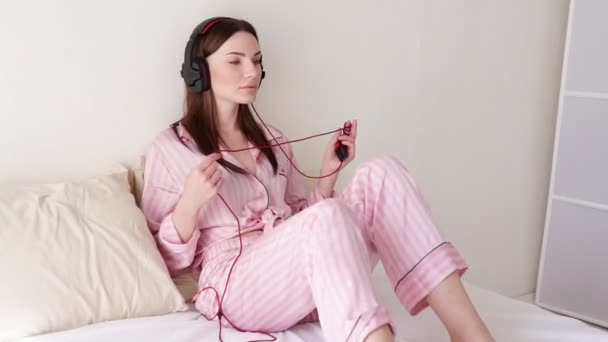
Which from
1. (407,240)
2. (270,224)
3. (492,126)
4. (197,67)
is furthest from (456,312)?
(492,126)

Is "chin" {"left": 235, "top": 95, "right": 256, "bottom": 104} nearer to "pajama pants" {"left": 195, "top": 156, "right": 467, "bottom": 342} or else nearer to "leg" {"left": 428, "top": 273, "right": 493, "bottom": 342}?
"pajama pants" {"left": 195, "top": 156, "right": 467, "bottom": 342}

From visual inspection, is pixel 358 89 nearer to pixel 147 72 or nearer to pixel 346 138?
pixel 346 138

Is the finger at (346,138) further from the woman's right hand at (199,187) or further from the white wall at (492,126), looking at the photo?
the white wall at (492,126)

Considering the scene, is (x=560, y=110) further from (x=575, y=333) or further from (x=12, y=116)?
(x=12, y=116)

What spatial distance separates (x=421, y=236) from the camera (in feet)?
4.71

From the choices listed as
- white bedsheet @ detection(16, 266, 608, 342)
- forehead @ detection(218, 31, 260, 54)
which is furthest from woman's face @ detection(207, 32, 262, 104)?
white bedsheet @ detection(16, 266, 608, 342)

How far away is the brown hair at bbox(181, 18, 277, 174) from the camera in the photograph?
1.67 meters

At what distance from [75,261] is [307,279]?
47 centimetres

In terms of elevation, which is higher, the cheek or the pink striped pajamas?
the cheek

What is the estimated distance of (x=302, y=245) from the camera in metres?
1.33

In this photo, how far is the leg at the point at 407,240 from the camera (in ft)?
4.64

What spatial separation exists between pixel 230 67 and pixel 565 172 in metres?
1.36

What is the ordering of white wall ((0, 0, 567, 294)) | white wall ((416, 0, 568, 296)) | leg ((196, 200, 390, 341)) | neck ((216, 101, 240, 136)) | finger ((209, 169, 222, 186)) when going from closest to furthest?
leg ((196, 200, 390, 341)) → finger ((209, 169, 222, 186)) → white wall ((0, 0, 567, 294)) → neck ((216, 101, 240, 136)) → white wall ((416, 0, 568, 296))

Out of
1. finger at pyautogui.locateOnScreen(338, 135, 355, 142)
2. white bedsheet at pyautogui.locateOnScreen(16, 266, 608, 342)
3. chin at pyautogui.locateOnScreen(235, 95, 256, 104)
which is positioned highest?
chin at pyautogui.locateOnScreen(235, 95, 256, 104)
